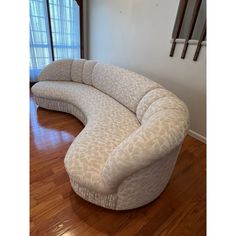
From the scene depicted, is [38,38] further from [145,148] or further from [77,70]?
[145,148]

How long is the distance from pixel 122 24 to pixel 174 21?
1.23 meters

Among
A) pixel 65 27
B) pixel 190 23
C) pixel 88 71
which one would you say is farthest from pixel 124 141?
pixel 65 27

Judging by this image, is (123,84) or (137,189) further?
(123,84)

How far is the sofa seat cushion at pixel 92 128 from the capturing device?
1.17 meters

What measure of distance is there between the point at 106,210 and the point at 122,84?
149cm

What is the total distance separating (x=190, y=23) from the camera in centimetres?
199

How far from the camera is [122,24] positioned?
10.1ft

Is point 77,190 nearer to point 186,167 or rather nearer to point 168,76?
point 186,167

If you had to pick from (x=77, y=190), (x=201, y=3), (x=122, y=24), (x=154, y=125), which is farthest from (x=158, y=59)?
(x=77, y=190)

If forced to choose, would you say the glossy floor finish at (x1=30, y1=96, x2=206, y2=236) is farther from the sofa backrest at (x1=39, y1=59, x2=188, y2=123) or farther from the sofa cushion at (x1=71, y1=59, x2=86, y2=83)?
the sofa cushion at (x1=71, y1=59, x2=86, y2=83)

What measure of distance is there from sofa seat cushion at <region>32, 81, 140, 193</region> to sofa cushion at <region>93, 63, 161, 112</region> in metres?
0.09

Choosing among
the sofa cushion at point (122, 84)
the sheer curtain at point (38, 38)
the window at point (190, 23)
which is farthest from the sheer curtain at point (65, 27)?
the window at point (190, 23)

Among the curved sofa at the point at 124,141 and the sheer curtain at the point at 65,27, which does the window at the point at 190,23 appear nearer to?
the curved sofa at the point at 124,141

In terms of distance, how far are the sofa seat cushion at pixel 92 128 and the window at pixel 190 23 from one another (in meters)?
1.17
